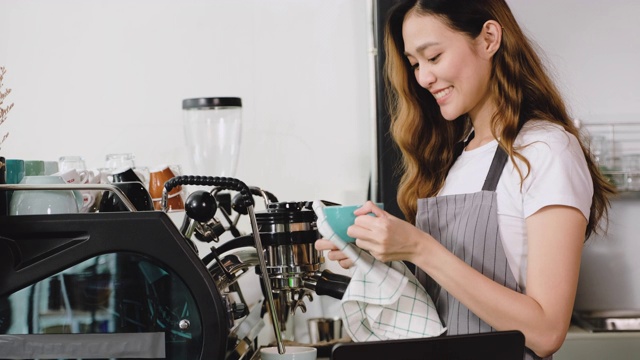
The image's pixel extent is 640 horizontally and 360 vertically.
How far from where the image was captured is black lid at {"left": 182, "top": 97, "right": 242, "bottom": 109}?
8.29ft

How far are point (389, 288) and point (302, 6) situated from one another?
1550mm

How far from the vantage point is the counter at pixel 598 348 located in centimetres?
263

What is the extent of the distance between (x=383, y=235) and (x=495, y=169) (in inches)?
11.7

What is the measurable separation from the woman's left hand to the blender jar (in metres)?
1.26

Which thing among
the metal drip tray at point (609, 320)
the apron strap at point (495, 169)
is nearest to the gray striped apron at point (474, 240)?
the apron strap at point (495, 169)

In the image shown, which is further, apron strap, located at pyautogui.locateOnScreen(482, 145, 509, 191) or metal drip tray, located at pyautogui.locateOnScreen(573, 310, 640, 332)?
metal drip tray, located at pyautogui.locateOnScreen(573, 310, 640, 332)

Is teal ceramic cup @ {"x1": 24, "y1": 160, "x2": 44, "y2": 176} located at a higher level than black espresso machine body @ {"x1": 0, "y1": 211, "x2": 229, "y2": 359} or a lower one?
higher

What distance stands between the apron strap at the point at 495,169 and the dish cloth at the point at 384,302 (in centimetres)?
22

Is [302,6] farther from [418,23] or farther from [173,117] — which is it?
[418,23]

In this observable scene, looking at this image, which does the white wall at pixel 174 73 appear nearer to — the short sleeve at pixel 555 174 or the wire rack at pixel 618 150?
the wire rack at pixel 618 150

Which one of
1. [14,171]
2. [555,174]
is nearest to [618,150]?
[555,174]

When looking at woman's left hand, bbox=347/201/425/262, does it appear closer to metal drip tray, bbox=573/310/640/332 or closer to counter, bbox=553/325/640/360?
counter, bbox=553/325/640/360

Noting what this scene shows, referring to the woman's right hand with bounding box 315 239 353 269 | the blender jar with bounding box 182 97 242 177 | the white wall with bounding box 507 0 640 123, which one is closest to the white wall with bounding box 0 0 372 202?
the blender jar with bounding box 182 97 242 177

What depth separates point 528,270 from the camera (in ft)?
4.49
